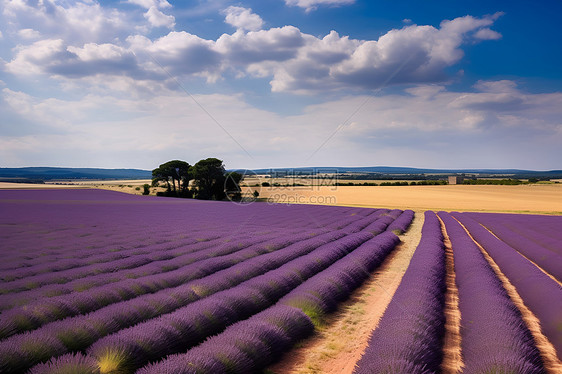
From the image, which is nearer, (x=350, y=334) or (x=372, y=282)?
(x=350, y=334)

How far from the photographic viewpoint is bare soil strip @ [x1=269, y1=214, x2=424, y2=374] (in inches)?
151

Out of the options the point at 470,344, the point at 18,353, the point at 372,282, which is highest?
the point at 18,353

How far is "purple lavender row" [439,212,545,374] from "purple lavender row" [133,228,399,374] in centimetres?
198

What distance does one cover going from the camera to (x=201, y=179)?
4653cm

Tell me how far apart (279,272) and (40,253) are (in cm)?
592

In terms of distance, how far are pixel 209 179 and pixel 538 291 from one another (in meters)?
43.6

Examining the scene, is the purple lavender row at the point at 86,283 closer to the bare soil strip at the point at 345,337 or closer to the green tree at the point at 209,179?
the bare soil strip at the point at 345,337

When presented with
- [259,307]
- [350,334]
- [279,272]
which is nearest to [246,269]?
[279,272]

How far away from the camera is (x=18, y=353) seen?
9.57ft

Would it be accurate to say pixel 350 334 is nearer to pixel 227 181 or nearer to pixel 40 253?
pixel 40 253

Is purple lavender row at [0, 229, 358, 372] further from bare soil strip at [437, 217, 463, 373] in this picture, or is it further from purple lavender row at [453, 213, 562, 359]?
purple lavender row at [453, 213, 562, 359]

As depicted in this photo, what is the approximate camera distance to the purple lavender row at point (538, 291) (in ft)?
15.1

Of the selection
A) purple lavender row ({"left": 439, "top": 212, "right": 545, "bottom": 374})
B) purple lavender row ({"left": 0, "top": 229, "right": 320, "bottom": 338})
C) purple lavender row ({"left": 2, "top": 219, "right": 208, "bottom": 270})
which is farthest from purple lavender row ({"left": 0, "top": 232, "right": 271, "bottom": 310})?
purple lavender row ({"left": 439, "top": 212, "right": 545, "bottom": 374})

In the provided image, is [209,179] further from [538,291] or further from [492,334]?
[492,334]
